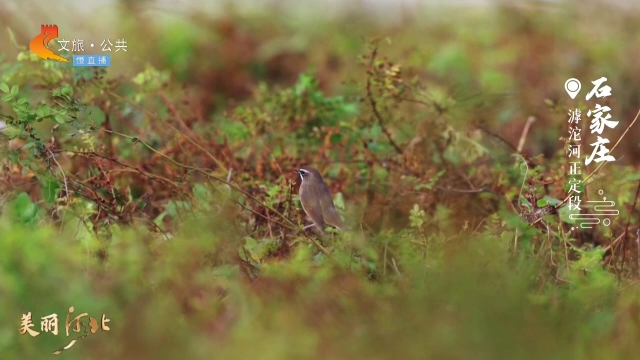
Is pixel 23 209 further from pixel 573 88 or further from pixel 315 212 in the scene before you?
pixel 573 88

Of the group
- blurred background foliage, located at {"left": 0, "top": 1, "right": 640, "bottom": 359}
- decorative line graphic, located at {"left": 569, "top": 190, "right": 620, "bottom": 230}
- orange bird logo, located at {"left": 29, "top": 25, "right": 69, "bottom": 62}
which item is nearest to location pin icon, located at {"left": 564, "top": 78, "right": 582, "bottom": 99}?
blurred background foliage, located at {"left": 0, "top": 1, "right": 640, "bottom": 359}

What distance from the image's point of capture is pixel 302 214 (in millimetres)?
4148

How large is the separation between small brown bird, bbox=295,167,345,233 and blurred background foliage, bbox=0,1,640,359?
0.27 feet

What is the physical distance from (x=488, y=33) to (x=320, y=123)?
11.5 ft

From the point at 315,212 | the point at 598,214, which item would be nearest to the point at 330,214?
the point at 315,212

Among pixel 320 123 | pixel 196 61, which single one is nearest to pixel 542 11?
pixel 196 61

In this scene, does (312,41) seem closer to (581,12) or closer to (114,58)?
(581,12)

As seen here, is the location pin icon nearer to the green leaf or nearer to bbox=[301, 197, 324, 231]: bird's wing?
bbox=[301, 197, 324, 231]: bird's wing

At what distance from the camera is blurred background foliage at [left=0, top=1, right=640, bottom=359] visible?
7.91ft

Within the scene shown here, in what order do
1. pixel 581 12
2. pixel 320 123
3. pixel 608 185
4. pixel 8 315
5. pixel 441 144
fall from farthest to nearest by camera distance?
pixel 581 12 → pixel 320 123 → pixel 441 144 → pixel 608 185 → pixel 8 315

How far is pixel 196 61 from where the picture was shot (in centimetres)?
811

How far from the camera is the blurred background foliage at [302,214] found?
241cm

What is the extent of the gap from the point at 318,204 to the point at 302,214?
0.18 m

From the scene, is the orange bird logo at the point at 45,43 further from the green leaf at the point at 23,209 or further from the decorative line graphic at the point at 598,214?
the decorative line graphic at the point at 598,214
